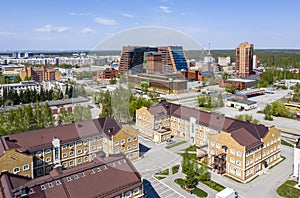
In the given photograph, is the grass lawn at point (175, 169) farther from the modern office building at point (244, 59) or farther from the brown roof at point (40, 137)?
the modern office building at point (244, 59)

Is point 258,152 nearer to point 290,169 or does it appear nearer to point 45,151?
point 290,169

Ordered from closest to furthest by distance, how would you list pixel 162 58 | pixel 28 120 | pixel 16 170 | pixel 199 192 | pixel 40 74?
1. pixel 162 58
2. pixel 16 170
3. pixel 199 192
4. pixel 28 120
5. pixel 40 74

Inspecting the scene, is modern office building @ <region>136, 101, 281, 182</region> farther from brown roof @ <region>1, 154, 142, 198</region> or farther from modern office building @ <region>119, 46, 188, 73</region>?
modern office building @ <region>119, 46, 188, 73</region>

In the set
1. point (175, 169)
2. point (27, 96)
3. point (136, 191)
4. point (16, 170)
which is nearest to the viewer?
point (136, 191)

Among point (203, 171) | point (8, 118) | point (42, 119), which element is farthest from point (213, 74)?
point (8, 118)

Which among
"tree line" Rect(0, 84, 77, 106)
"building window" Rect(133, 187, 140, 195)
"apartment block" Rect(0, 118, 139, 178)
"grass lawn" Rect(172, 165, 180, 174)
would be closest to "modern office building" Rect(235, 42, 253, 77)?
"tree line" Rect(0, 84, 77, 106)

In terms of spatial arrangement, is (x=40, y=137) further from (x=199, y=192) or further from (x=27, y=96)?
(x=27, y=96)

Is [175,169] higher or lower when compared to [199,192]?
higher

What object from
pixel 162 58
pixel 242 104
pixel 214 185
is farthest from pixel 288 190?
pixel 242 104

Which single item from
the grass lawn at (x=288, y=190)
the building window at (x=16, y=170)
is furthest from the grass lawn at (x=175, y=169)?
the building window at (x=16, y=170)
